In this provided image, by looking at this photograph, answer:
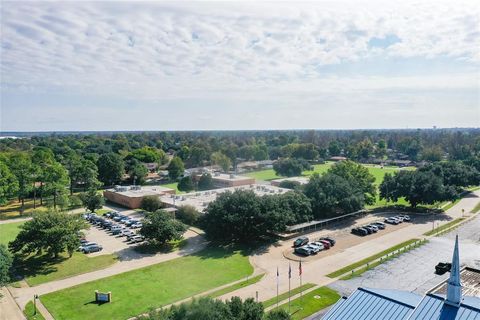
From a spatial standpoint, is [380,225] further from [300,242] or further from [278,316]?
[278,316]

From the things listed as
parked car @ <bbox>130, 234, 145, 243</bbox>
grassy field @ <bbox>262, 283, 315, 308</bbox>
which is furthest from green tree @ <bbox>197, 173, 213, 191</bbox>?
grassy field @ <bbox>262, 283, 315, 308</bbox>

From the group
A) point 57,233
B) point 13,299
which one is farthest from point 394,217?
point 13,299

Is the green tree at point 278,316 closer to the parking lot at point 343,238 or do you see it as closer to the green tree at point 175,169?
the parking lot at point 343,238

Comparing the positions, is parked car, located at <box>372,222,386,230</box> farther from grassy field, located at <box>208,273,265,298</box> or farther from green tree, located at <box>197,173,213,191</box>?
green tree, located at <box>197,173,213,191</box>

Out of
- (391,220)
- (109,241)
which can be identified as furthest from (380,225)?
(109,241)

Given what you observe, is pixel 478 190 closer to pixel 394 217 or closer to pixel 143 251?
pixel 394 217

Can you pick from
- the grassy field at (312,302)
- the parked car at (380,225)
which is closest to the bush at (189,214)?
the grassy field at (312,302)
